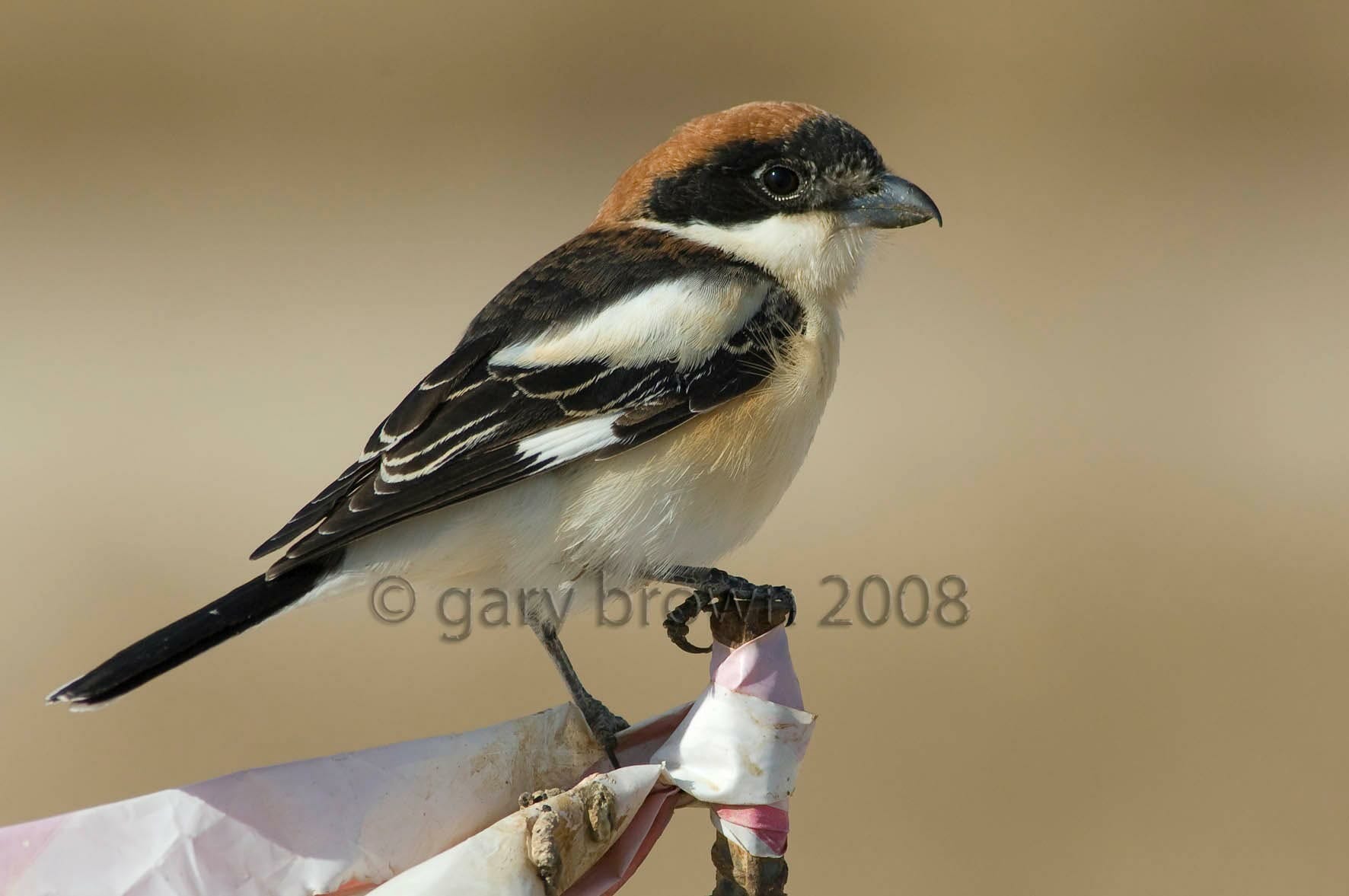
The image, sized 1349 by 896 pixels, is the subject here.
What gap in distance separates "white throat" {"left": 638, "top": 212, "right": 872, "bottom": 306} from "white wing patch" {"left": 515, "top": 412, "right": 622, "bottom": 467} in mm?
478

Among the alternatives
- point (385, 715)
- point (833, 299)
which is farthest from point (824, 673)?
point (833, 299)

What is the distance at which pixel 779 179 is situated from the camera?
2.53m

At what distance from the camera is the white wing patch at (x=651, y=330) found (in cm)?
227

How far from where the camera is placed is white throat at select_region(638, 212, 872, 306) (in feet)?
8.12

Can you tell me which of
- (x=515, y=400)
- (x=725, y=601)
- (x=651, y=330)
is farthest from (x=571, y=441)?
(x=725, y=601)

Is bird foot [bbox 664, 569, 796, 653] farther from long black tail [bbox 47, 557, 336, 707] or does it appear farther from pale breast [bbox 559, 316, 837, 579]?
long black tail [bbox 47, 557, 336, 707]

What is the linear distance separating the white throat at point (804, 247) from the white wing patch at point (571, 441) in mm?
478

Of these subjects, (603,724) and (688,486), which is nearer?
(603,724)

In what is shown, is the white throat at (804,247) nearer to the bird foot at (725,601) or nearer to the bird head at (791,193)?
the bird head at (791,193)

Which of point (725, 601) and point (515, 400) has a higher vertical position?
point (515, 400)

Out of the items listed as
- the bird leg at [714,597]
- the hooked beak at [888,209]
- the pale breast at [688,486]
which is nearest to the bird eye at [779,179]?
the hooked beak at [888,209]

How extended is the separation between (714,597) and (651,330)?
1.57 ft

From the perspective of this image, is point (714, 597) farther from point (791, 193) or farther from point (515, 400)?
point (791, 193)

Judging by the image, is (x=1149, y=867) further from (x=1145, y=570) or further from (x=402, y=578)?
(x=402, y=578)
